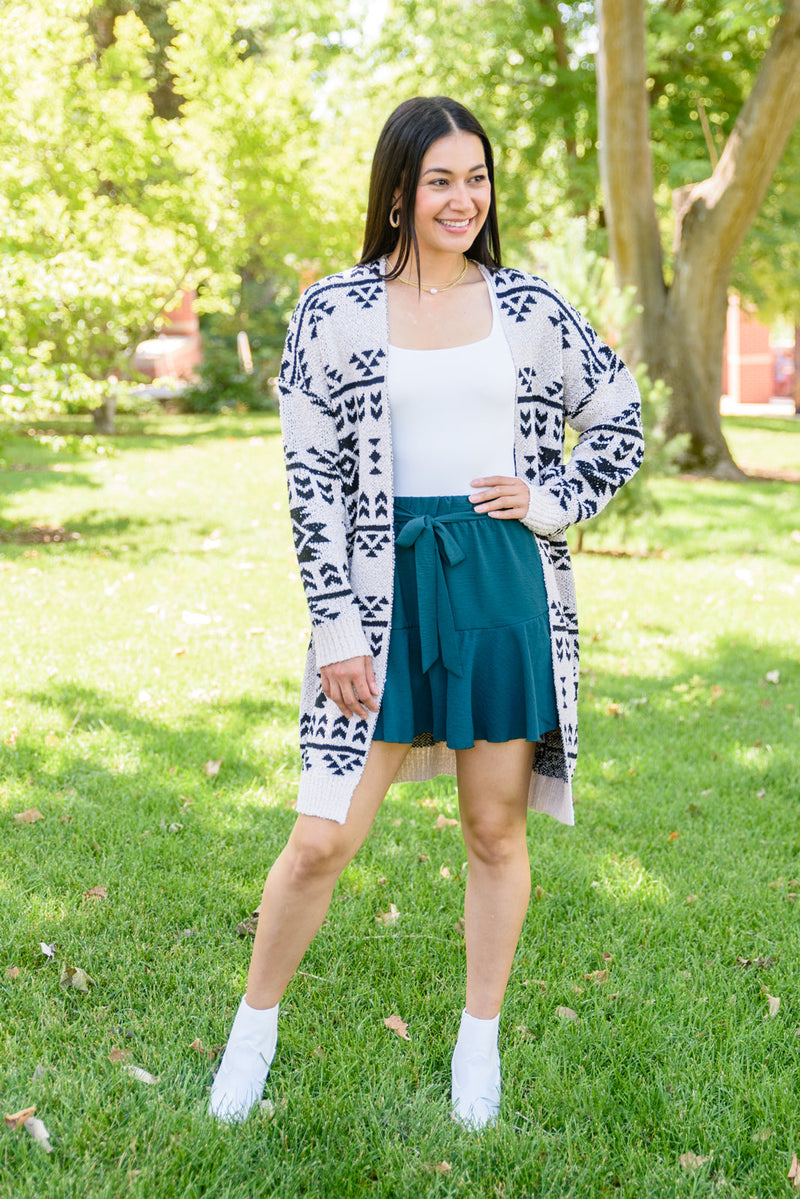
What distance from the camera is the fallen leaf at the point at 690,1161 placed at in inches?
89.0

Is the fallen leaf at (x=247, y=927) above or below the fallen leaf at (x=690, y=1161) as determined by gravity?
above

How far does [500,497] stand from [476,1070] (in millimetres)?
1285

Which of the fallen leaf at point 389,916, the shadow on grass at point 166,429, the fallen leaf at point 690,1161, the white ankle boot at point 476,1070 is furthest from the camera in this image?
the shadow on grass at point 166,429

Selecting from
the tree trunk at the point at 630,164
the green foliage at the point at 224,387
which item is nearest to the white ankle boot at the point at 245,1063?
the tree trunk at the point at 630,164

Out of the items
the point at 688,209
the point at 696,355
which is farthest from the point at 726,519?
the point at 688,209

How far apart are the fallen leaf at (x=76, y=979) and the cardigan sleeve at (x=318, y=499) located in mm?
1245

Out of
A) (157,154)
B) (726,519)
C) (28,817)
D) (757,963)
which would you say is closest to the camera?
(757,963)

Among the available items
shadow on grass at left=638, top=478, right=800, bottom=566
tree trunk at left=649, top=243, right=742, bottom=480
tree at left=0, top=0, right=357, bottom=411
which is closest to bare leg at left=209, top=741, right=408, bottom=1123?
shadow on grass at left=638, top=478, right=800, bottom=566

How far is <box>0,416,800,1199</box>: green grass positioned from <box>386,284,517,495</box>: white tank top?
4.58 feet

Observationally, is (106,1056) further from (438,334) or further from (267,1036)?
(438,334)

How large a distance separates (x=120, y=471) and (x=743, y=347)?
1310 inches

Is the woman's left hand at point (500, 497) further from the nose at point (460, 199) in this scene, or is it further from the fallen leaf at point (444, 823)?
the fallen leaf at point (444, 823)

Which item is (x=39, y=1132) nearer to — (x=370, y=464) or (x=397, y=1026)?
(x=397, y=1026)

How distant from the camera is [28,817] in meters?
3.75
